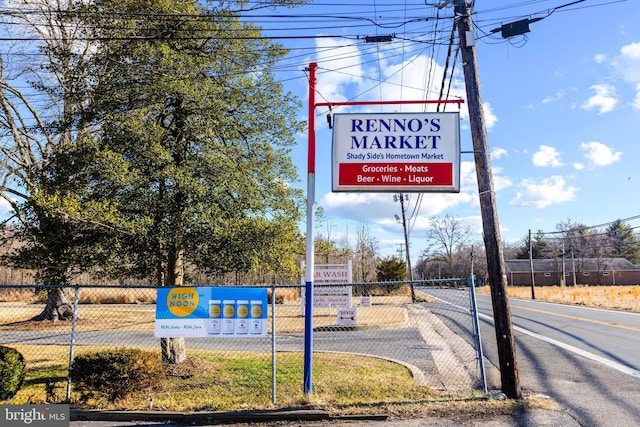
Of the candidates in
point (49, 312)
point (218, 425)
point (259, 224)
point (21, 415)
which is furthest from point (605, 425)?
point (49, 312)

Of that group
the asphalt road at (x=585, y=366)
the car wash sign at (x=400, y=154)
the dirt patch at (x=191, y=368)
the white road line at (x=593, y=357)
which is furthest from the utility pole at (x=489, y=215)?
the dirt patch at (x=191, y=368)

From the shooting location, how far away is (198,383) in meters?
8.03

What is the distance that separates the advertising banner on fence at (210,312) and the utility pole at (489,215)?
145 inches

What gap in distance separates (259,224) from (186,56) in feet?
11.9

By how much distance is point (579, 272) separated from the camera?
81.9m

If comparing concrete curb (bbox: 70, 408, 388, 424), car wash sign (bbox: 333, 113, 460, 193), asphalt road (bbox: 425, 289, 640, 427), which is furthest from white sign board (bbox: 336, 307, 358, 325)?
concrete curb (bbox: 70, 408, 388, 424)

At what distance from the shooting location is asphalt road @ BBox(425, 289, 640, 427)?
6.14m

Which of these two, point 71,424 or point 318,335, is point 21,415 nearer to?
point 71,424

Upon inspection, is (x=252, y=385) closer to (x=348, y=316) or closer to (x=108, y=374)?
(x=108, y=374)

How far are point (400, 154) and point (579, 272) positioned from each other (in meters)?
89.4

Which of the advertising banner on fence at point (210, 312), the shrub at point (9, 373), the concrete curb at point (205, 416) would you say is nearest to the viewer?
the concrete curb at point (205, 416)

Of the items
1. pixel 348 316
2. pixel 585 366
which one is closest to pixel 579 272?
pixel 348 316

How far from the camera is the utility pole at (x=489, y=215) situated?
21.7ft

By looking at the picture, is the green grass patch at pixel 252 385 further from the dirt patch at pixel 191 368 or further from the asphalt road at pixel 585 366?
the asphalt road at pixel 585 366
